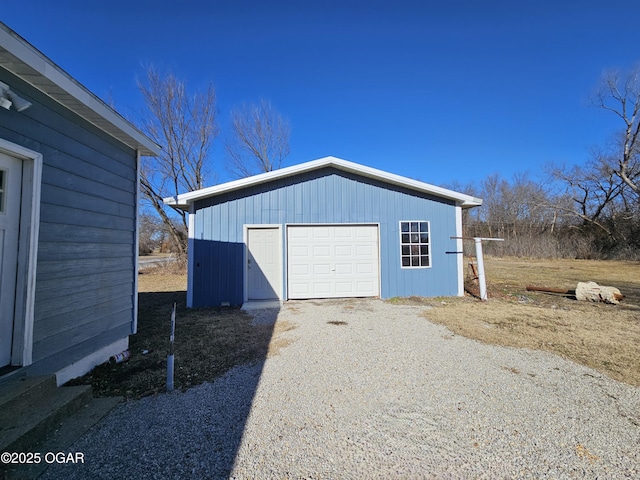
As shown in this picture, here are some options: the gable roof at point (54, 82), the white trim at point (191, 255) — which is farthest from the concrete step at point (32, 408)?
the white trim at point (191, 255)

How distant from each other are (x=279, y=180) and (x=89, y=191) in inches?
198

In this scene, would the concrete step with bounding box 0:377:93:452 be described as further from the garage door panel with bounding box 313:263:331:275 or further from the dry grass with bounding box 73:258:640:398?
the garage door panel with bounding box 313:263:331:275

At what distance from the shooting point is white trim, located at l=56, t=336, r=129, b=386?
3.06 m

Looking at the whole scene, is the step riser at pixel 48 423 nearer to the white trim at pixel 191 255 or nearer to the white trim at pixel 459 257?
the white trim at pixel 191 255

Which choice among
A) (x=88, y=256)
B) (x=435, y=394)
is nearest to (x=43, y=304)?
(x=88, y=256)

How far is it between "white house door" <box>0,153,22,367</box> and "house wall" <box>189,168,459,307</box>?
4.99 meters

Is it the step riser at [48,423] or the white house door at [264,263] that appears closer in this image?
the step riser at [48,423]

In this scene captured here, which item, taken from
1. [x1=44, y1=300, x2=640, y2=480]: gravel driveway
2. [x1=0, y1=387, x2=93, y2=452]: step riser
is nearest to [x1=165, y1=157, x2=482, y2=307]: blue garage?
[x1=44, y1=300, x2=640, y2=480]: gravel driveway

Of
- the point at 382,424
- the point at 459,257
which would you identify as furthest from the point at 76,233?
the point at 459,257

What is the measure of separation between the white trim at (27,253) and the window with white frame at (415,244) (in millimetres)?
7451

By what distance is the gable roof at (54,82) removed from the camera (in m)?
2.41

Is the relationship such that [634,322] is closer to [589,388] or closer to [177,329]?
[589,388]

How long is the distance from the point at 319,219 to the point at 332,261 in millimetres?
1211

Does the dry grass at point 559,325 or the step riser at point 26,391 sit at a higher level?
the step riser at point 26,391
